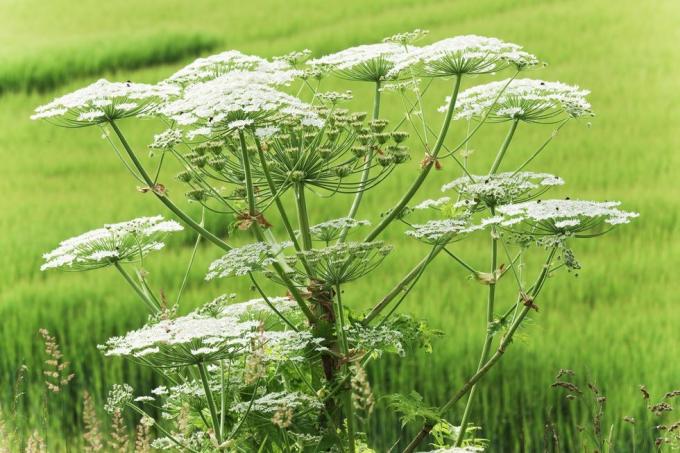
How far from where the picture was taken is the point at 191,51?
11.3 metres

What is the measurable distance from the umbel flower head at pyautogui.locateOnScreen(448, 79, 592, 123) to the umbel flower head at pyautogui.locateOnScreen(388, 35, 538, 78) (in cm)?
9

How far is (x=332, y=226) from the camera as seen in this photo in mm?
3094

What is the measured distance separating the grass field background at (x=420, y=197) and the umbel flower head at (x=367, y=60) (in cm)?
103

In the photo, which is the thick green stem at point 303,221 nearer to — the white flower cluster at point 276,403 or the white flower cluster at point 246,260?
the white flower cluster at point 246,260

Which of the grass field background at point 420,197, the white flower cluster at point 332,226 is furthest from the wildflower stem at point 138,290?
the grass field background at point 420,197

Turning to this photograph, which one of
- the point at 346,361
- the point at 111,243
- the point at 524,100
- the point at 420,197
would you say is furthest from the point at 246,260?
the point at 420,197

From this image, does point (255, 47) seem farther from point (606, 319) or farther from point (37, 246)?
point (606, 319)

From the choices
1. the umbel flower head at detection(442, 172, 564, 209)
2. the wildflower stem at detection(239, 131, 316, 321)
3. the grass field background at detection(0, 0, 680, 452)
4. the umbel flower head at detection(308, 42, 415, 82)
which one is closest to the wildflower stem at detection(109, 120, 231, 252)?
the wildflower stem at detection(239, 131, 316, 321)

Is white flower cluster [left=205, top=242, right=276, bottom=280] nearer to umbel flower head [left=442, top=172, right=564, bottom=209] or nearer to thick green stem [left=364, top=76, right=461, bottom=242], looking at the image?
thick green stem [left=364, top=76, right=461, bottom=242]

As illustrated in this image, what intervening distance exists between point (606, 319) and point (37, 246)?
12.5ft

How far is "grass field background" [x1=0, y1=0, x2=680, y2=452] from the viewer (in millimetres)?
5188

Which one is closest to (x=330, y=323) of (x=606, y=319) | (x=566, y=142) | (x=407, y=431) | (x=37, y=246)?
(x=407, y=431)

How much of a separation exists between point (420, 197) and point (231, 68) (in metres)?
4.09

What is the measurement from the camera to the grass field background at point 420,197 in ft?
17.0
